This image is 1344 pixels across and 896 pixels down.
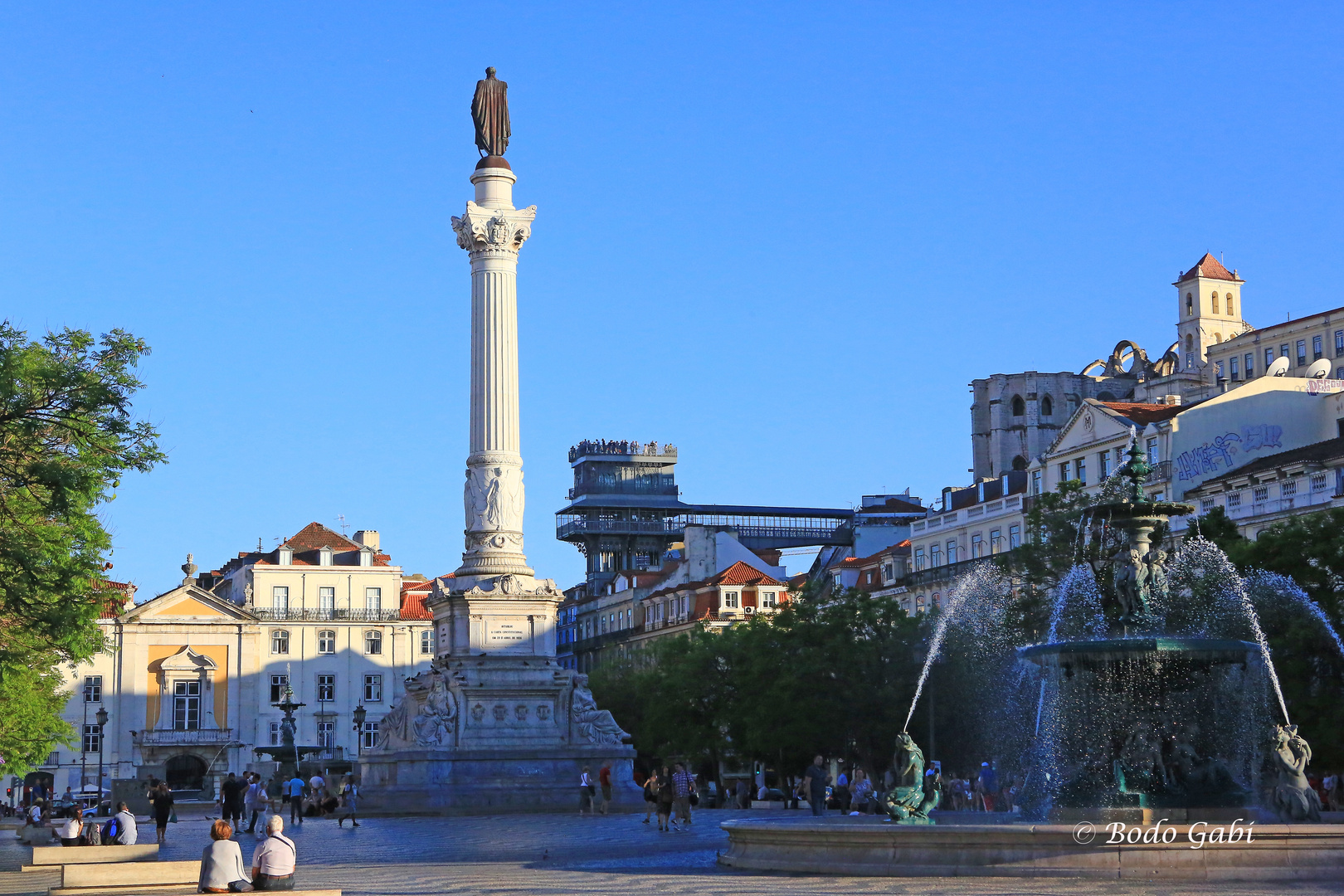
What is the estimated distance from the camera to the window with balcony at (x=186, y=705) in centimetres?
9588

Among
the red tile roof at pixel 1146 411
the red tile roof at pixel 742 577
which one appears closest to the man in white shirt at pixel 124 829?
the red tile roof at pixel 1146 411

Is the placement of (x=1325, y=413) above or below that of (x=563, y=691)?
above

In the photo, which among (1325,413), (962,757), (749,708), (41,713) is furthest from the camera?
(1325,413)

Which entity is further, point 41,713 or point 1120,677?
point 41,713

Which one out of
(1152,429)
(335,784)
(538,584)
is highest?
(1152,429)

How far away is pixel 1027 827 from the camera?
20719 millimetres

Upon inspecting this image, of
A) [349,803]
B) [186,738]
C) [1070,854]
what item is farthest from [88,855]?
[186,738]

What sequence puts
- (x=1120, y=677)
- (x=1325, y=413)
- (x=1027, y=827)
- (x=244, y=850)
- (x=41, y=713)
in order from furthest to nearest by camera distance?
(x=1325, y=413)
(x=41, y=713)
(x=244, y=850)
(x=1120, y=677)
(x=1027, y=827)

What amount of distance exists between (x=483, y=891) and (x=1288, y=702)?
2569cm

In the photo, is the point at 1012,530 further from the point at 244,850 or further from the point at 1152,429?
the point at 244,850

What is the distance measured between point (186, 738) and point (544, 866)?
73.4 metres

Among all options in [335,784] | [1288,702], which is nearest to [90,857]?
[1288,702]

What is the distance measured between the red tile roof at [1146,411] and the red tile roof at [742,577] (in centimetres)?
2652

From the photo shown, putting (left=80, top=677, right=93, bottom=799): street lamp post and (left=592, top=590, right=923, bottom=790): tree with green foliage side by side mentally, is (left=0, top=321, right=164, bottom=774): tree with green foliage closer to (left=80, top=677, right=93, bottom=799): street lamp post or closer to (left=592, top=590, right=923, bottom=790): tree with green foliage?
(left=592, top=590, right=923, bottom=790): tree with green foliage
